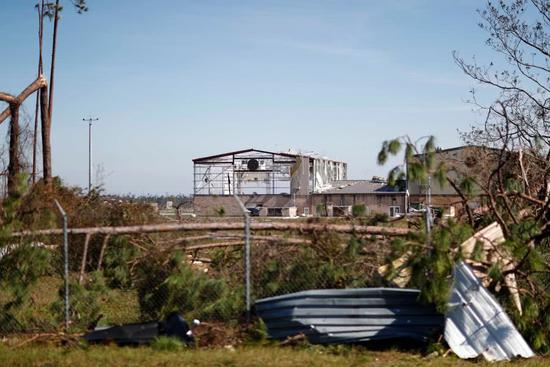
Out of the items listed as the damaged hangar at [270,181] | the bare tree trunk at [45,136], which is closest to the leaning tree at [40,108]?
the bare tree trunk at [45,136]

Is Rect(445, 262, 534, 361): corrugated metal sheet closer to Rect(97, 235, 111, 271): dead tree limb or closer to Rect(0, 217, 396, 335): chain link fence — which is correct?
Rect(0, 217, 396, 335): chain link fence

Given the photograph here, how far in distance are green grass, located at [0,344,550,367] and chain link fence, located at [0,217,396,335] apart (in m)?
0.74

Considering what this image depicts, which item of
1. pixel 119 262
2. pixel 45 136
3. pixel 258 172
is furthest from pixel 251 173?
pixel 119 262

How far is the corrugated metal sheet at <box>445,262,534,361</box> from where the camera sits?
8.20 m

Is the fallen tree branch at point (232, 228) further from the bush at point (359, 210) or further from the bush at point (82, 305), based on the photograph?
the bush at point (82, 305)

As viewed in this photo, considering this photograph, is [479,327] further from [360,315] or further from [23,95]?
[23,95]

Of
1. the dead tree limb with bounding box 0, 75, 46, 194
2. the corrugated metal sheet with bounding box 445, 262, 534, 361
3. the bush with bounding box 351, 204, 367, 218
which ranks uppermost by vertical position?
the dead tree limb with bounding box 0, 75, 46, 194

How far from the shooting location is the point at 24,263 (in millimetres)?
9320

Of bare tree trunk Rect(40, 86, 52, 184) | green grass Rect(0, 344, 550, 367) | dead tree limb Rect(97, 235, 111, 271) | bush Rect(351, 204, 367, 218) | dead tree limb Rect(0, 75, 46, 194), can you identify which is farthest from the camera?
bare tree trunk Rect(40, 86, 52, 184)

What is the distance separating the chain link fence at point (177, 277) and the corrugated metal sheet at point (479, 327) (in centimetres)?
116

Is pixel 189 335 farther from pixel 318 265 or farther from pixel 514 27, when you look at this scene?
pixel 514 27

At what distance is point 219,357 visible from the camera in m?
8.02

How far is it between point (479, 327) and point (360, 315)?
1.36 m

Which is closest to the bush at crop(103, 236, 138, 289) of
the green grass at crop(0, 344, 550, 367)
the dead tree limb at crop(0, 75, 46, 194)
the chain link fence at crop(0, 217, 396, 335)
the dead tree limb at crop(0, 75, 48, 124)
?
the chain link fence at crop(0, 217, 396, 335)
